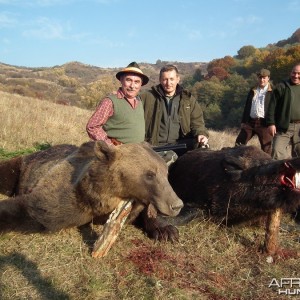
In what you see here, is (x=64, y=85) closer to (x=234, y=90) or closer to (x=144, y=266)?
(x=234, y=90)

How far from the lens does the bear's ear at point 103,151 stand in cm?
356

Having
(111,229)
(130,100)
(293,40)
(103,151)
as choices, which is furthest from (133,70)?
(293,40)

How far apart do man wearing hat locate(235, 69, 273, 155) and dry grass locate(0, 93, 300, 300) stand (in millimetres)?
3553

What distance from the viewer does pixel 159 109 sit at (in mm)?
6531

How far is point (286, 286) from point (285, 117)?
430 cm

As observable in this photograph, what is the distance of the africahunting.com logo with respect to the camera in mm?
3197

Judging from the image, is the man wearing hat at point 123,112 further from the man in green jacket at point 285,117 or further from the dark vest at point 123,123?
the man in green jacket at point 285,117

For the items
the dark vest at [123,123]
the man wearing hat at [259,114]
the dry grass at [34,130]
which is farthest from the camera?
the dry grass at [34,130]

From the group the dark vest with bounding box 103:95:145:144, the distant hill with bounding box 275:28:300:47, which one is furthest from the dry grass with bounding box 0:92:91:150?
the distant hill with bounding box 275:28:300:47

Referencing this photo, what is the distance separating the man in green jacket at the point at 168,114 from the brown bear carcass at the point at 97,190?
8.52 ft

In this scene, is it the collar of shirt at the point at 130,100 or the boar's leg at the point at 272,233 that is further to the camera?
the collar of shirt at the point at 130,100

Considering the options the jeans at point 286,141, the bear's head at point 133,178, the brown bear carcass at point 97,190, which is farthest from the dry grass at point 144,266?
the jeans at point 286,141

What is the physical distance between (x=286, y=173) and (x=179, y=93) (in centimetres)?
322

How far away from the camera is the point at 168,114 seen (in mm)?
6555
